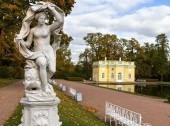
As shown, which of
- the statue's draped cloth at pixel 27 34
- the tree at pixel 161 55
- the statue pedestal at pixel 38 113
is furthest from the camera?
the tree at pixel 161 55

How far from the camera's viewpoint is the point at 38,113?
7.20 meters

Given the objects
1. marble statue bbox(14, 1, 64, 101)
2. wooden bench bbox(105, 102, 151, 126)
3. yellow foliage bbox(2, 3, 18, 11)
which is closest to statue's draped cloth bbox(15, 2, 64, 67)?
marble statue bbox(14, 1, 64, 101)

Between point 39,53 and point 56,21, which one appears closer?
point 39,53

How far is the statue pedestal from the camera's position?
7.20 meters

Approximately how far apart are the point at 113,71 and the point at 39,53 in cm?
6712

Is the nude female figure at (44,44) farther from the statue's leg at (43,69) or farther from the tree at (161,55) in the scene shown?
the tree at (161,55)

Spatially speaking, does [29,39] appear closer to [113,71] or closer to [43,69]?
[43,69]

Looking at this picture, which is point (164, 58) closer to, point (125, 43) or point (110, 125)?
point (125, 43)

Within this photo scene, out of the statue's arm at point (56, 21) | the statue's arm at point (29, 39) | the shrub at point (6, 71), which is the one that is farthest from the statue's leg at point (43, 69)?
the shrub at point (6, 71)

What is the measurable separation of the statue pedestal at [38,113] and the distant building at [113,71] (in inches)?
2494

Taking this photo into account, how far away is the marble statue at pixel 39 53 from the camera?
7.29 m

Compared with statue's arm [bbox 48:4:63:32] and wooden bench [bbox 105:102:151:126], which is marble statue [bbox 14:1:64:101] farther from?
wooden bench [bbox 105:102:151:126]

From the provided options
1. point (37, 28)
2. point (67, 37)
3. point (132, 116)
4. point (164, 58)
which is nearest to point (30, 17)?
point (37, 28)

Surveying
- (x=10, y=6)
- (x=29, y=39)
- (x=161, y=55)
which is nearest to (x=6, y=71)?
(x=10, y=6)
